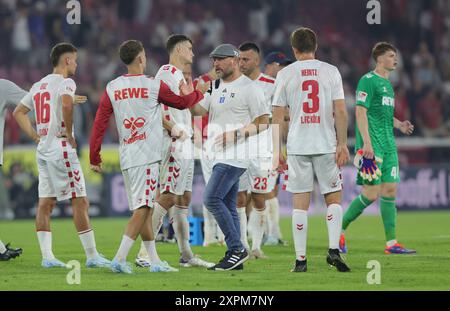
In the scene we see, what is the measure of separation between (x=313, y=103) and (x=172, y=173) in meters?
1.89

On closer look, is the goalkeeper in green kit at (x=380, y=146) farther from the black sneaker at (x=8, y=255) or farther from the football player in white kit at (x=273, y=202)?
the black sneaker at (x=8, y=255)

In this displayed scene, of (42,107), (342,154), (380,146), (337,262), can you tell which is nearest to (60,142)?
(42,107)

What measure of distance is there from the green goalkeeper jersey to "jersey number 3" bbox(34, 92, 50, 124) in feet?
14.1

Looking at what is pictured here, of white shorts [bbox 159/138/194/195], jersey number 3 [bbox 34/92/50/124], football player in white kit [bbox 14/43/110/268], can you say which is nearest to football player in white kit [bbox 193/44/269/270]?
white shorts [bbox 159/138/194/195]

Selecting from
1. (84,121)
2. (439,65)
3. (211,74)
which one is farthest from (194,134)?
(439,65)

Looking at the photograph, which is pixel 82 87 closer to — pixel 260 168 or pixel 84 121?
pixel 84 121

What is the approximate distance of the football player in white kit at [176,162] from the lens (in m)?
11.9

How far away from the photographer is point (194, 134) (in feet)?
43.7

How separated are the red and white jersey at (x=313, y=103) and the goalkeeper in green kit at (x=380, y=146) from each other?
8.19ft

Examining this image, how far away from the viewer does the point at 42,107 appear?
12.1 m

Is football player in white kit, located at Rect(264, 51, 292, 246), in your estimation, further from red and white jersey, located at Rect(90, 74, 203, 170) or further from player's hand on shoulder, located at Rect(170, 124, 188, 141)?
red and white jersey, located at Rect(90, 74, 203, 170)

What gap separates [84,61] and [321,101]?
16.9 metres

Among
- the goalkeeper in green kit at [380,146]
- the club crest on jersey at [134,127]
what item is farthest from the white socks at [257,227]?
the club crest on jersey at [134,127]

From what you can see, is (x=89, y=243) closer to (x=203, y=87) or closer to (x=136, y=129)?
(x=136, y=129)
